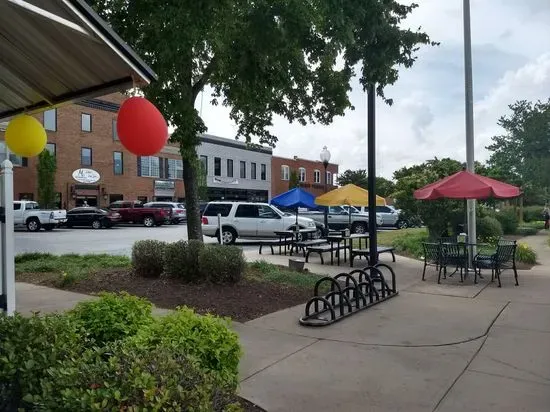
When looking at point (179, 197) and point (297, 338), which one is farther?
point (179, 197)

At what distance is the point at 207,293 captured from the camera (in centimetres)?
815

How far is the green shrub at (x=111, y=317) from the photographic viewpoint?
12.9ft

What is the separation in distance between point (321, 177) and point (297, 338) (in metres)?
65.5

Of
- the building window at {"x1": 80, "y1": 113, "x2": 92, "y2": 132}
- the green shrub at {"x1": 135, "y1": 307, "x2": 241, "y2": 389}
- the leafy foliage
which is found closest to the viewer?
the green shrub at {"x1": 135, "y1": 307, "x2": 241, "y2": 389}

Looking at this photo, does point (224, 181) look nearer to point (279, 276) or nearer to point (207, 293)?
point (279, 276)

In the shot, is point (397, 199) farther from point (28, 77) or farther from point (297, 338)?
point (28, 77)

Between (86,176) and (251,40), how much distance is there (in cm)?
3735

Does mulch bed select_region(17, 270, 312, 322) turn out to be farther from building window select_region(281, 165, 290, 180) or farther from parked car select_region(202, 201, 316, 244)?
building window select_region(281, 165, 290, 180)

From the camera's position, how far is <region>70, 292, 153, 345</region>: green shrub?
3922mm

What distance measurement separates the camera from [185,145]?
29.9 ft

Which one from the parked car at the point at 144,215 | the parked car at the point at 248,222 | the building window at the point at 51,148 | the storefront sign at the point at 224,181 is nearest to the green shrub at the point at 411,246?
the parked car at the point at 248,222

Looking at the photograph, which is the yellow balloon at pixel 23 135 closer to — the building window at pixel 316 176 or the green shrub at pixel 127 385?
the green shrub at pixel 127 385

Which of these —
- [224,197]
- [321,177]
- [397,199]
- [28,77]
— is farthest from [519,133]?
[28,77]

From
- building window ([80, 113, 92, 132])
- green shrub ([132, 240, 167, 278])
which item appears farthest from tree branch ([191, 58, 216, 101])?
building window ([80, 113, 92, 132])
